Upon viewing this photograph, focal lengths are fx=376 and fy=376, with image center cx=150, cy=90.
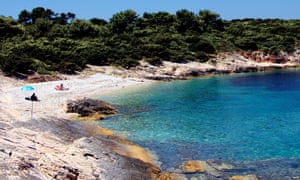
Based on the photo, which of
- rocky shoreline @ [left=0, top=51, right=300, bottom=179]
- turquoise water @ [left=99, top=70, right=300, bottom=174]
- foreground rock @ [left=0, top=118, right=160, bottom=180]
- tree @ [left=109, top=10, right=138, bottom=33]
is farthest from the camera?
tree @ [left=109, top=10, right=138, bottom=33]

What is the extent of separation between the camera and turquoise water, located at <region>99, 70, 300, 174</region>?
1897cm

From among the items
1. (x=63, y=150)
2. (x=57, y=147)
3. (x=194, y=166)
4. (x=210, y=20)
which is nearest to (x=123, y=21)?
(x=210, y=20)

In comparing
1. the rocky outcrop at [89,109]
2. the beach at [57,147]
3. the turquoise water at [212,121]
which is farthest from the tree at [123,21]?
the rocky outcrop at [89,109]

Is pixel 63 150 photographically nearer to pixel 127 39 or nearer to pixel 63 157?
pixel 63 157

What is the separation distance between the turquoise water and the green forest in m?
14.6

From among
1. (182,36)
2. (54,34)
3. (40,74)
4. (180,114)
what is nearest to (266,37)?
(182,36)

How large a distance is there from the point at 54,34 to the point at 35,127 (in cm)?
4745

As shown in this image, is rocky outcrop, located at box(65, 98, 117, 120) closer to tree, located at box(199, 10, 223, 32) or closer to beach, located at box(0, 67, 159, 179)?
beach, located at box(0, 67, 159, 179)

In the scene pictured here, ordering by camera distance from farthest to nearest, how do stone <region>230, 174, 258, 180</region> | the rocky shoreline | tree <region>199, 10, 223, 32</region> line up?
1. tree <region>199, 10, 223, 32</region>
2. stone <region>230, 174, 258, 180</region>
3. the rocky shoreline

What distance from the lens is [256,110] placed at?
30219 millimetres

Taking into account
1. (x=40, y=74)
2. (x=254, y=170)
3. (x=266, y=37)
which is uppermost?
(x=266, y=37)

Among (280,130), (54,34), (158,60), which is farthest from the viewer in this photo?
(54,34)

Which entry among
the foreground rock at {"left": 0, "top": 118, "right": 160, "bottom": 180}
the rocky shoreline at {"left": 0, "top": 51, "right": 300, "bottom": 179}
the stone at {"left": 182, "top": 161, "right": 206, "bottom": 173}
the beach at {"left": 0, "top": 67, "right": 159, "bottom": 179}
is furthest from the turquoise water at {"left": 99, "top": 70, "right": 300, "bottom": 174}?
the foreground rock at {"left": 0, "top": 118, "right": 160, "bottom": 180}

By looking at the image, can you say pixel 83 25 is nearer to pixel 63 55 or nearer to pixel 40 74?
pixel 63 55
